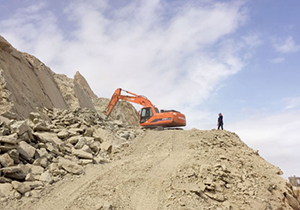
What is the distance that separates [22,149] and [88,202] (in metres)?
2.16

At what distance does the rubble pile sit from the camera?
5363 mm

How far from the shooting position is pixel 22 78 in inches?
475

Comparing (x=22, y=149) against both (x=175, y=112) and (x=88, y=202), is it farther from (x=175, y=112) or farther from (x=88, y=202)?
(x=175, y=112)

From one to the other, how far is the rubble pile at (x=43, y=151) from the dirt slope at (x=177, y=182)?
0.30 meters

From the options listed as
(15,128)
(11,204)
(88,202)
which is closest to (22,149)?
(15,128)

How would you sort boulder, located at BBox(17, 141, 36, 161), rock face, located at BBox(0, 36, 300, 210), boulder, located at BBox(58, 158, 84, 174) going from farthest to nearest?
boulder, located at BBox(58, 158, 84, 174)
boulder, located at BBox(17, 141, 36, 161)
rock face, located at BBox(0, 36, 300, 210)

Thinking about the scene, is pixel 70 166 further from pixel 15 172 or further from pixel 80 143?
pixel 80 143

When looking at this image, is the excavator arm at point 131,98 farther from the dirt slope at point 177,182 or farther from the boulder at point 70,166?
the boulder at point 70,166

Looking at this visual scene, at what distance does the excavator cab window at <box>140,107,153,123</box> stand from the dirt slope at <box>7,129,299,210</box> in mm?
4861

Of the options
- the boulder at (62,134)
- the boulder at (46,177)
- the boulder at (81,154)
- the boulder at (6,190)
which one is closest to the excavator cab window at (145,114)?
the boulder at (62,134)

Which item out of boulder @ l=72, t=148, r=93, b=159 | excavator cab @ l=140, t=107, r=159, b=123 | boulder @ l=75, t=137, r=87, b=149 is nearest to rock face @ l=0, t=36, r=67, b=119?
boulder @ l=75, t=137, r=87, b=149

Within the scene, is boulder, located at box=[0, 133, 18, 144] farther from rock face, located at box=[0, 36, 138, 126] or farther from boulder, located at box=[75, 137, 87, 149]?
rock face, located at box=[0, 36, 138, 126]

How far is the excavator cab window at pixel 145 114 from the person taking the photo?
14727 millimetres

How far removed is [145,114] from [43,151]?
8645mm
